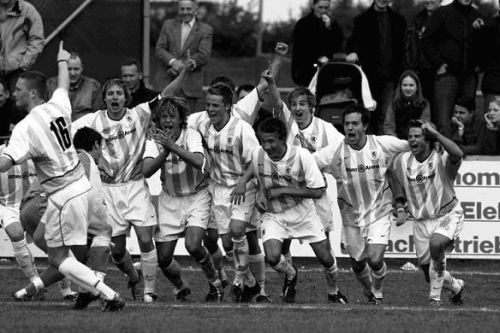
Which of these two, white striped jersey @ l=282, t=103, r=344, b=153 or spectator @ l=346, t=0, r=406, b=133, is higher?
spectator @ l=346, t=0, r=406, b=133

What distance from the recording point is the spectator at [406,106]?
1588 cm

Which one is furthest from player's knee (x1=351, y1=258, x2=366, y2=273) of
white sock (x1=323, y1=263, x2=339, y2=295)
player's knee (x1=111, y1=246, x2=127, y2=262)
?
player's knee (x1=111, y1=246, x2=127, y2=262)

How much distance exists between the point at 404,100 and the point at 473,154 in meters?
1.16

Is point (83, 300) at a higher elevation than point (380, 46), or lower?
lower

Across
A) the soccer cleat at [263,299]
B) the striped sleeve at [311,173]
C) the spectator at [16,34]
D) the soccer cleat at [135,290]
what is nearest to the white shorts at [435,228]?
the striped sleeve at [311,173]

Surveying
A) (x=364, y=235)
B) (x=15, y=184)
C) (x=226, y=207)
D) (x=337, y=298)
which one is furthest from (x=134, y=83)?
(x=337, y=298)

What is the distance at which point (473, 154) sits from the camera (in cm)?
1625

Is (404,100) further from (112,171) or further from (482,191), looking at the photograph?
(112,171)

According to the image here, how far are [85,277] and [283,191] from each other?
2.64 m

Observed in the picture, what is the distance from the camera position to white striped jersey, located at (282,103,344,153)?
14.0m

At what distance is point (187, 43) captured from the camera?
1706 centimetres

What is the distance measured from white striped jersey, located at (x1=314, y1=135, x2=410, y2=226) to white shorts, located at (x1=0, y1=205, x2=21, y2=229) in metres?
3.23

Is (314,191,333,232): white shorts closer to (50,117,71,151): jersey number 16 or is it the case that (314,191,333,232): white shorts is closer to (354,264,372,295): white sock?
(354,264,372,295): white sock

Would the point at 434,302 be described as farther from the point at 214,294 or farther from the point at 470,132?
the point at 470,132
